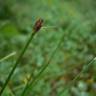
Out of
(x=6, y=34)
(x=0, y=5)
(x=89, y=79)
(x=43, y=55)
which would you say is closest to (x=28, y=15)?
(x=0, y=5)

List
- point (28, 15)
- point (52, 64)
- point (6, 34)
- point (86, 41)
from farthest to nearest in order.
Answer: point (28, 15) → point (86, 41) → point (6, 34) → point (52, 64)

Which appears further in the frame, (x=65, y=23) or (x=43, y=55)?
(x=65, y=23)

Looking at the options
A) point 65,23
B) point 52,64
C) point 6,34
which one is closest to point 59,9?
point 65,23

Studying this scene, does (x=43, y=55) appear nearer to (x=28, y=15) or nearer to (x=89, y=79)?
(x=89, y=79)

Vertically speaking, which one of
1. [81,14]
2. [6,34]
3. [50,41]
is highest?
[6,34]

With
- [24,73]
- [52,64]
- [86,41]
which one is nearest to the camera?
[24,73]

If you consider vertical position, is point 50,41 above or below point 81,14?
above
